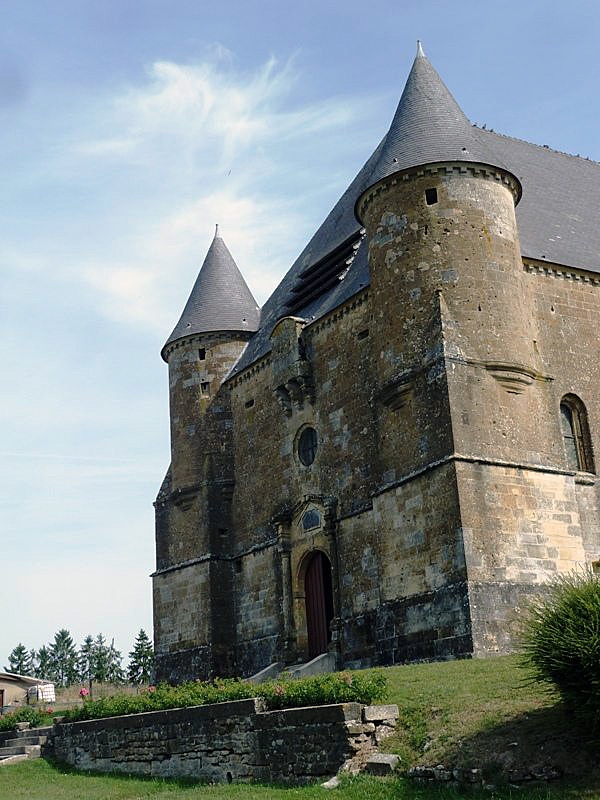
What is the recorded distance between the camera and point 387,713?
1209cm

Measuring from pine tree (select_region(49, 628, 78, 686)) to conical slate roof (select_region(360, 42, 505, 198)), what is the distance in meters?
92.1

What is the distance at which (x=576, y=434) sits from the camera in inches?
841

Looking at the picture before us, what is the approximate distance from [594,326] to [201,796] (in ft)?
47.1

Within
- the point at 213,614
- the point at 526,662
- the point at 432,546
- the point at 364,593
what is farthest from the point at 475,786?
the point at 213,614

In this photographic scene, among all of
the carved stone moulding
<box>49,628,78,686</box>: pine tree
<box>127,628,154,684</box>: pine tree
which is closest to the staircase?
the carved stone moulding

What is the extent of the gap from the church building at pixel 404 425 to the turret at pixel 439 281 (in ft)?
0.16

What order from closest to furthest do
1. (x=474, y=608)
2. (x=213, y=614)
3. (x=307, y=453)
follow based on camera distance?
(x=474, y=608), (x=307, y=453), (x=213, y=614)

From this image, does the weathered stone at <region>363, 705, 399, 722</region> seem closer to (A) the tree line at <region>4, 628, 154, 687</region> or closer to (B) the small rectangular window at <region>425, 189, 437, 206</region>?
(B) the small rectangular window at <region>425, 189, 437, 206</region>

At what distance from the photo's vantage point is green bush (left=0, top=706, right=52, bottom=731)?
73.3 ft

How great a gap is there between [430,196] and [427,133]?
1.77m

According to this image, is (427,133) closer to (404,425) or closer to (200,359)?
(404,425)

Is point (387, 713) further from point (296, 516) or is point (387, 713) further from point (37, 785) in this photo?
point (296, 516)

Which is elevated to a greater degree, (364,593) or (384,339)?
(384,339)

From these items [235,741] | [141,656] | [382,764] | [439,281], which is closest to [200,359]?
[439,281]
